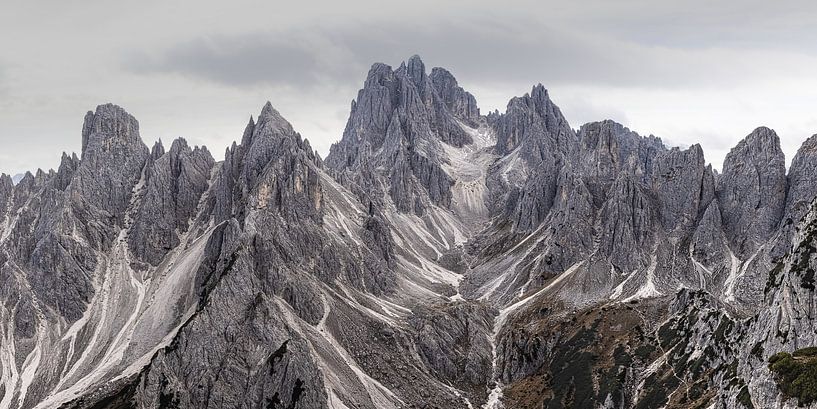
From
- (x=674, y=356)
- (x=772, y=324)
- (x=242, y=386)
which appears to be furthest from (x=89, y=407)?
(x=772, y=324)

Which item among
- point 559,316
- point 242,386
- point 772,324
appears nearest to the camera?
point 772,324

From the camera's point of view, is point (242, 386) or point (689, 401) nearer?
point (689, 401)

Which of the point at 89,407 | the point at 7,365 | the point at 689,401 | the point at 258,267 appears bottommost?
the point at 689,401

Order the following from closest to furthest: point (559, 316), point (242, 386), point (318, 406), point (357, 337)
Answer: point (318, 406) < point (242, 386) < point (357, 337) < point (559, 316)

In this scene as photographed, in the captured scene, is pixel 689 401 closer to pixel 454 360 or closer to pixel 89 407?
pixel 454 360

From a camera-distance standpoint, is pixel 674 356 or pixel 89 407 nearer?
pixel 674 356

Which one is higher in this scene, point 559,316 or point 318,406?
point 559,316

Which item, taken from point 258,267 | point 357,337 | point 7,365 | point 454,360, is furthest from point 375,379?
point 7,365

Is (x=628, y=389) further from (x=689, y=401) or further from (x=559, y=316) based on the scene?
(x=559, y=316)

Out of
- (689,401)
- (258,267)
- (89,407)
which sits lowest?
(689,401)
